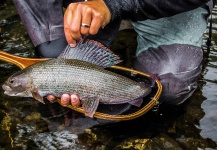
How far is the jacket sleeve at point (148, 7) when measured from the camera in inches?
107

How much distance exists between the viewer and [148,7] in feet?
8.99

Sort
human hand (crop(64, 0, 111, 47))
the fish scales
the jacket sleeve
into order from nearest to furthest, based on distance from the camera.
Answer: human hand (crop(64, 0, 111, 47)) < the fish scales < the jacket sleeve

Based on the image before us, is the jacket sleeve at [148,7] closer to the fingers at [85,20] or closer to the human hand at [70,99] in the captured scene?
the fingers at [85,20]

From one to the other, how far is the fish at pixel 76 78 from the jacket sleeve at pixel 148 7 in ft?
1.01

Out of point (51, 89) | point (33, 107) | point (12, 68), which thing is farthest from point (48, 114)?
point (12, 68)

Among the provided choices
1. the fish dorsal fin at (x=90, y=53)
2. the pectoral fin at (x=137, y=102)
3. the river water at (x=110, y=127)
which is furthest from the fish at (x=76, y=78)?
the river water at (x=110, y=127)

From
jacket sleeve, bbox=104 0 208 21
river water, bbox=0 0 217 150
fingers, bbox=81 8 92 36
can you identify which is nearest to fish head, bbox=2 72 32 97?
river water, bbox=0 0 217 150

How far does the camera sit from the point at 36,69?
2.60 metres

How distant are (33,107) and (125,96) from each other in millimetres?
832

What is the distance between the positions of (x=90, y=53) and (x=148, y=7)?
0.53 metres

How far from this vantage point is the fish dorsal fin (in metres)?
2.64

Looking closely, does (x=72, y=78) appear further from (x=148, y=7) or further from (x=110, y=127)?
(x=148, y=7)

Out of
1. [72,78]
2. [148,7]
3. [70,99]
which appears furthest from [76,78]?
[148,7]

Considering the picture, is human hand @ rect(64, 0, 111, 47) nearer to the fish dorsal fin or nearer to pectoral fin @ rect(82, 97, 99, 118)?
the fish dorsal fin
